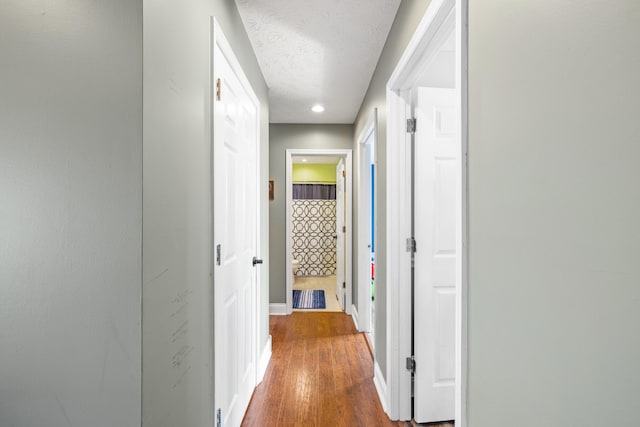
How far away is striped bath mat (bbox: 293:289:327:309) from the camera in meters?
4.59

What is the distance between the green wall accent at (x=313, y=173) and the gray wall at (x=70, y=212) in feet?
19.6

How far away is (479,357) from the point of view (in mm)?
938

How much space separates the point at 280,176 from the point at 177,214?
3182 millimetres

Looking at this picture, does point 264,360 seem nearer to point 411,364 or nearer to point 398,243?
point 411,364

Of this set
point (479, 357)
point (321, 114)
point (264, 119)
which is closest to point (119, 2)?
point (479, 357)

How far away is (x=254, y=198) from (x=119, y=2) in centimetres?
162

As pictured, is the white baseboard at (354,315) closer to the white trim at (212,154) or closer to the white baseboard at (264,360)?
the white baseboard at (264,360)

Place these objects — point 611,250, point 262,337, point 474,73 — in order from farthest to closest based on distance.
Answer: point 262,337 → point 474,73 → point 611,250

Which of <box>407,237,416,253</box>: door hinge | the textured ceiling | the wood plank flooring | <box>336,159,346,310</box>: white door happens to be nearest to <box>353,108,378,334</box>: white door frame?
the wood plank flooring

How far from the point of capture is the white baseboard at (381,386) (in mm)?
2116

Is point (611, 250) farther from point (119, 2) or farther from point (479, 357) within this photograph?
point (119, 2)

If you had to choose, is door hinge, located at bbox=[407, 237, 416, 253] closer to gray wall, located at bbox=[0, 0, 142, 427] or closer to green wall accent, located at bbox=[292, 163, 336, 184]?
gray wall, located at bbox=[0, 0, 142, 427]

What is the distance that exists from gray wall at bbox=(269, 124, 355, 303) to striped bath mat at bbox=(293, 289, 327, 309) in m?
0.55

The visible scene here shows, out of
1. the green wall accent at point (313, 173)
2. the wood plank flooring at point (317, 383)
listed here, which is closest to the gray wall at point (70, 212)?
the wood plank flooring at point (317, 383)
